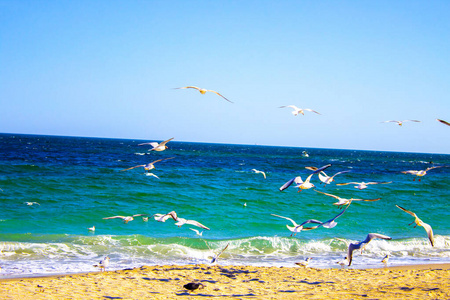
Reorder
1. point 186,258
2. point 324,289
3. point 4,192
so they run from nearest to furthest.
A: point 324,289 < point 186,258 < point 4,192

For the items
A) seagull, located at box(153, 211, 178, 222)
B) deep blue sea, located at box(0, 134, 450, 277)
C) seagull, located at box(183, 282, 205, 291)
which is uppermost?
seagull, located at box(153, 211, 178, 222)

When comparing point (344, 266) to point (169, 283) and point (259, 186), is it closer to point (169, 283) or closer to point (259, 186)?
point (169, 283)

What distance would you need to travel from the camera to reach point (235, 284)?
7.12 m

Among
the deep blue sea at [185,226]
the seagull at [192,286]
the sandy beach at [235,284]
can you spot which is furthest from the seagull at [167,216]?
the deep blue sea at [185,226]

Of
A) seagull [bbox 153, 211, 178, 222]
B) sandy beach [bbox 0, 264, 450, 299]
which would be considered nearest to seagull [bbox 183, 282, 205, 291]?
sandy beach [bbox 0, 264, 450, 299]

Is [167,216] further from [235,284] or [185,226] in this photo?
[185,226]

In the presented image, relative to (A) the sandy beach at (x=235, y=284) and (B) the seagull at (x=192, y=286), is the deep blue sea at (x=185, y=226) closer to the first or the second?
(A) the sandy beach at (x=235, y=284)

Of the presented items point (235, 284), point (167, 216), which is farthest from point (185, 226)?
point (235, 284)

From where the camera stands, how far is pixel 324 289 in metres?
6.75

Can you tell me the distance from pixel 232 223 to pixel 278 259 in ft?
15.2

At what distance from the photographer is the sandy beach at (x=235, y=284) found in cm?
630

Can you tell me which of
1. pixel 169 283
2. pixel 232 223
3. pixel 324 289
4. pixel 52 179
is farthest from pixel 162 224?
pixel 52 179

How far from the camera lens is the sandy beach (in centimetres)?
630

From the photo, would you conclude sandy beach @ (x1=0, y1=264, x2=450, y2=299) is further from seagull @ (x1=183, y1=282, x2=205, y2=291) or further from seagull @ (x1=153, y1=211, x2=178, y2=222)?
seagull @ (x1=153, y1=211, x2=178, y2=222)
